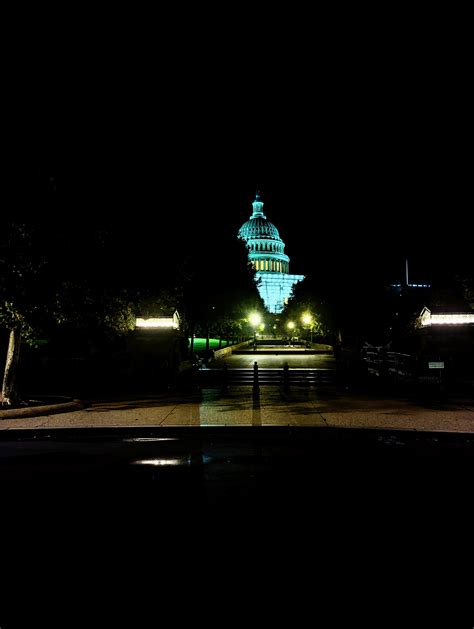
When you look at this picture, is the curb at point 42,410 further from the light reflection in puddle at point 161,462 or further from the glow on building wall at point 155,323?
the light reflection in puddle at point 161,462

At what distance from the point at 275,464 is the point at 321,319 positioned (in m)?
48.7

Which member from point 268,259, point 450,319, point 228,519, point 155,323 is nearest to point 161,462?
point 228,519

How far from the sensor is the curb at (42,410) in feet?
42.3

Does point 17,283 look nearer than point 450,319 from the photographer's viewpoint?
Yes

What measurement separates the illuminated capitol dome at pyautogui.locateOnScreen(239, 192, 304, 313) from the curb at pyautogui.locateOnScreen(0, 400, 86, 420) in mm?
142441

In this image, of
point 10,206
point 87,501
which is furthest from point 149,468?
point 10,206

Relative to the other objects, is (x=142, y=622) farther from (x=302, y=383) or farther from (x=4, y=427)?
(x=302, y=383)

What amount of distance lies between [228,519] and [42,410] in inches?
387

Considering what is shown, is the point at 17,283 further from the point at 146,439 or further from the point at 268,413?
the point at 268,413

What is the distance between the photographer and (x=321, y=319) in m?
55.9

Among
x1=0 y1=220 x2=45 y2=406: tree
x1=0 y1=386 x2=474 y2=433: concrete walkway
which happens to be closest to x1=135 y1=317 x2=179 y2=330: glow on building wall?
x1=0 y1=386 x2=474 y2=433: concrete walkway

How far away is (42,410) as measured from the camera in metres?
13.7

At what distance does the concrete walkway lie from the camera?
11.6 metres

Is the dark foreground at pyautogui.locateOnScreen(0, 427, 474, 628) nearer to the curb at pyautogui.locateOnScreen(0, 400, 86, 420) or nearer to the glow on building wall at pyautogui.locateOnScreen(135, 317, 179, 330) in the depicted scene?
the curb at pyautogui.locateOnScreen(0, 400, 86, 420)
